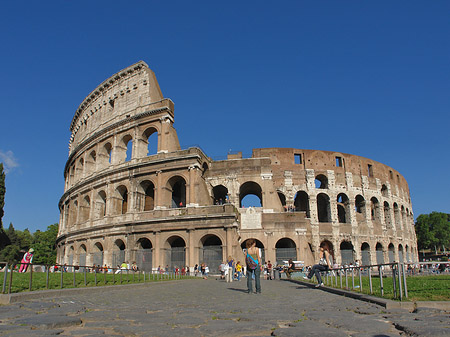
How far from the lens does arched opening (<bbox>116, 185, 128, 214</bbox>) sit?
28.9 meters

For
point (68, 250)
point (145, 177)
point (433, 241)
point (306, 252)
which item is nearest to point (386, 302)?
point (306, 252)

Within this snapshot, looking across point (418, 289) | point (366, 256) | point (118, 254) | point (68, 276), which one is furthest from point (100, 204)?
point (418, 289)

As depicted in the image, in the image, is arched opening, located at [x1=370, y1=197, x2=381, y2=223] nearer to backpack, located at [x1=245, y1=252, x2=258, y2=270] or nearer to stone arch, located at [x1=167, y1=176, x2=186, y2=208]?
stone arch, located at [x1=167, y1=176, x2=186, y2=208]

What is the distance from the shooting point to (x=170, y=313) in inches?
210

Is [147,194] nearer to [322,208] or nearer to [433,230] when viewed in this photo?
[322,208]

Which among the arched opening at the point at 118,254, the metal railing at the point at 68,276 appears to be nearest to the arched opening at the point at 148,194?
the arched opening at the point at 118,254

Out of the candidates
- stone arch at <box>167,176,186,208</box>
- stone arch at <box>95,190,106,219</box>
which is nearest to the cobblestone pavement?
stone arch at <box>167,176,186,208</box>

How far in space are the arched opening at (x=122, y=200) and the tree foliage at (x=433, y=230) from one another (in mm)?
52342

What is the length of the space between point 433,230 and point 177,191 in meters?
51.0

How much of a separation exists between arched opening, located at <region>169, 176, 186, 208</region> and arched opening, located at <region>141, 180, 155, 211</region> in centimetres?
160

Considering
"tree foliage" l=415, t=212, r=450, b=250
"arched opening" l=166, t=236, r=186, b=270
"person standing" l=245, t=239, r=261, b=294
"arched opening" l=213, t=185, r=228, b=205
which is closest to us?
"person standing" l=245, t=239, r=261, b=294

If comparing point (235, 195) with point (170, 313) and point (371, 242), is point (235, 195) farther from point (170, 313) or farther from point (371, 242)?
point (170, 313)

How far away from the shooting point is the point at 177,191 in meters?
29.2

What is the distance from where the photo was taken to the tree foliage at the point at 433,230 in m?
59.1
